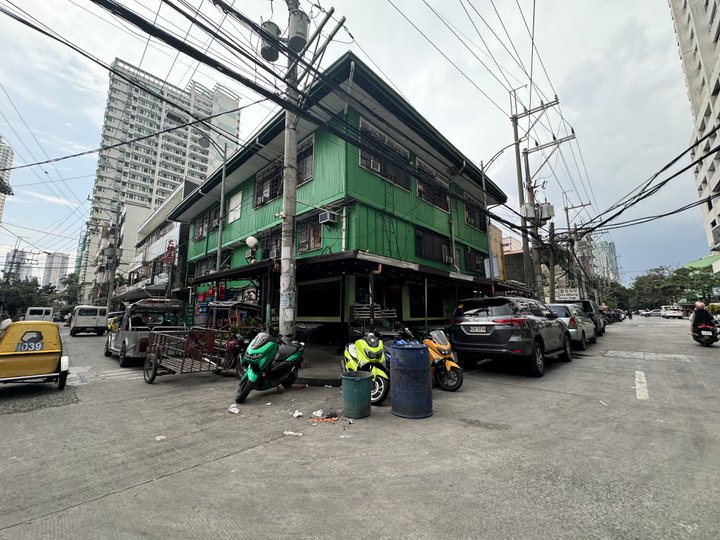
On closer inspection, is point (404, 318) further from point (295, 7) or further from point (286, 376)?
point (295, 7)

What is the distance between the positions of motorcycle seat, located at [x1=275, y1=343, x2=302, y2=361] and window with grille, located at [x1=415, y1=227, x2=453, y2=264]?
29.0 feet

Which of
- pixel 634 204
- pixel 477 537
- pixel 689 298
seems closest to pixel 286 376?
pixel 477 537

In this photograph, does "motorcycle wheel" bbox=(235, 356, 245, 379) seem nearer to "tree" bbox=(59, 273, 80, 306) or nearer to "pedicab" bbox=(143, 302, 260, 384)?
"pedicab" bbox=(143, 302, 260, 384)


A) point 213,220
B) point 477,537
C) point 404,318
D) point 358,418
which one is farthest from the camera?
point 213,220

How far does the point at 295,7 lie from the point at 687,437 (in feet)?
37.8

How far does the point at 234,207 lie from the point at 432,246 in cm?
1085

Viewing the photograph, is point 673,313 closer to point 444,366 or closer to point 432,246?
point 432,246

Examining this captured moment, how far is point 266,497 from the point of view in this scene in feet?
8.84

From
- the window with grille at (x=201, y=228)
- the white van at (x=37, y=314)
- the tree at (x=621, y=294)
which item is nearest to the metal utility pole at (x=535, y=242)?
the window with grille at (x=201, y=228)

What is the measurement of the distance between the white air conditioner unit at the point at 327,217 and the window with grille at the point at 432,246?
4438mm

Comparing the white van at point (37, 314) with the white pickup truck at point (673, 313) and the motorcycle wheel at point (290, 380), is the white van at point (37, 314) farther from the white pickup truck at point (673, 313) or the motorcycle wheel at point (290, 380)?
the white pickup truck at point (673, 313)

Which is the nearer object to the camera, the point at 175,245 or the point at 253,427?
the point at 253,427

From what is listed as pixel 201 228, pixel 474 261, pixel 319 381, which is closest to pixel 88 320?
pixel 201 228

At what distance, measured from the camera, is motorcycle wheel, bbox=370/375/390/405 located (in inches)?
215
